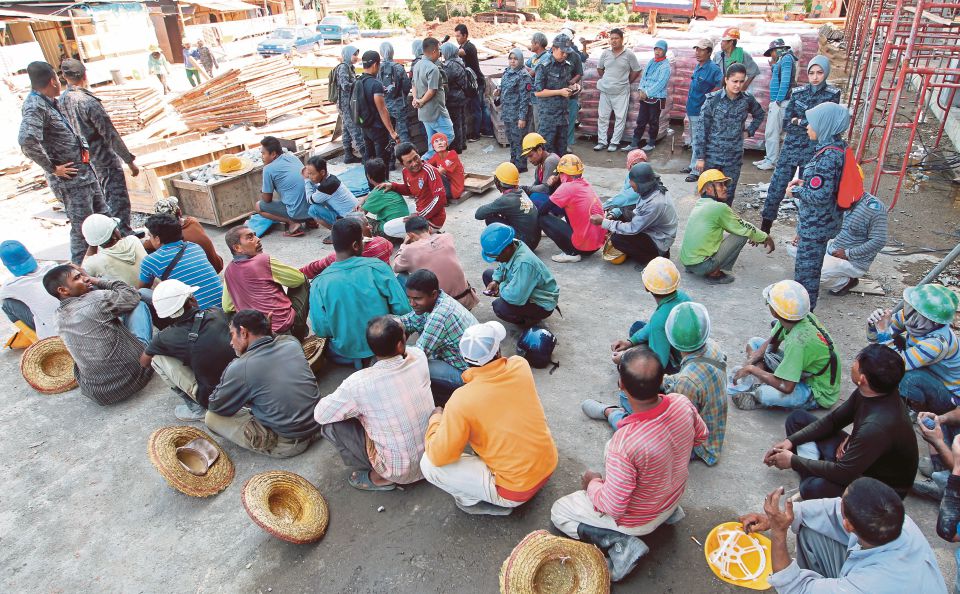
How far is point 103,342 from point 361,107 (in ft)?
18.2

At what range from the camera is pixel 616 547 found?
3111 millimetres

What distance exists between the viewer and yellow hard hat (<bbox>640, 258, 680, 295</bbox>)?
160 inches

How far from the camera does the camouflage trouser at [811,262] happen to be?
5098 millimetres

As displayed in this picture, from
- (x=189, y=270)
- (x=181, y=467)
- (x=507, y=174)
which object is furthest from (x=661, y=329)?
(x=189, y=270)

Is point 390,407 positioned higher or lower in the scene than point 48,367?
higher

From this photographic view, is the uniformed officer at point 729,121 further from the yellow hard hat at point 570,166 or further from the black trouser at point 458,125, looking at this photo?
the black trouser at point 458,125

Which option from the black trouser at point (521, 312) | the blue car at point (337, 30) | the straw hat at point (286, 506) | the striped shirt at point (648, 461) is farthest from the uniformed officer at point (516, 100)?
the blue car at point (337, 30)

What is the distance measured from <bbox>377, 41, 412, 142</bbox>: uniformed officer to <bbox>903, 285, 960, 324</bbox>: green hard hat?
7.53 m

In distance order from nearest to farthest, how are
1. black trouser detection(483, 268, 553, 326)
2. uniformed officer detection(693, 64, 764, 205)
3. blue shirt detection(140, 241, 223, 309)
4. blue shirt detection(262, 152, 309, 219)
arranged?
blue shirt detection(140, 241, 223, 309) < black trouser detection(483, 268, 553, 326) < uniformed officer detection(693, 64, 764, 205) < blue shirt detection(262, 152, 309, 219)

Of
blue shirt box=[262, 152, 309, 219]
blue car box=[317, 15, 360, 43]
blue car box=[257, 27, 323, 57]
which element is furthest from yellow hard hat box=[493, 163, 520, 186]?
blue car box=[317, 15, 360, 43]

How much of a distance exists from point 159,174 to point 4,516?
528cm

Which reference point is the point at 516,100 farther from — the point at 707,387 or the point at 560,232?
the point at 707,387

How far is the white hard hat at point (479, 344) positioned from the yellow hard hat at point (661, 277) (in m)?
1.48

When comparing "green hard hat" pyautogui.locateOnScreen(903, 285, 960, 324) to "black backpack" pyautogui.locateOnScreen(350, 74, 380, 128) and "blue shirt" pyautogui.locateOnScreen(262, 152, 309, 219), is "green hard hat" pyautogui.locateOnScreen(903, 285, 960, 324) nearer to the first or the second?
"blue shirt" pyautogui.locateOnScreen(262, 152, 309, 219)
